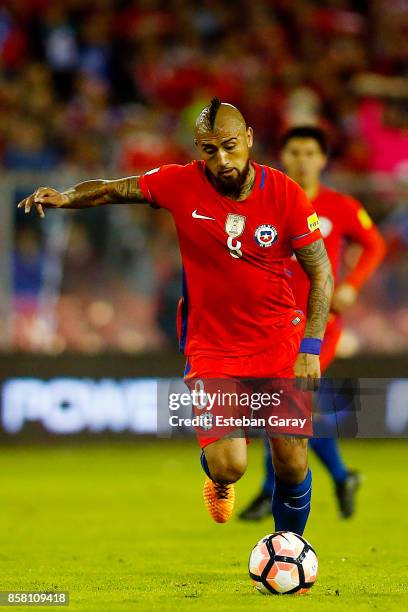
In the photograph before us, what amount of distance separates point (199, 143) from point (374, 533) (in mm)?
3440

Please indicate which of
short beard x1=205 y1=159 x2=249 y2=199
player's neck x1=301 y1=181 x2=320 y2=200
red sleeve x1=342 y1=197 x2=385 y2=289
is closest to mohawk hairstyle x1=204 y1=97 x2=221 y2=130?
short beard x1=205 y1=159 x2=249 y2=199

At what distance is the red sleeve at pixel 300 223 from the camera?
656cm

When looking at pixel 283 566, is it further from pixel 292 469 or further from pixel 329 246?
pixel 329 246

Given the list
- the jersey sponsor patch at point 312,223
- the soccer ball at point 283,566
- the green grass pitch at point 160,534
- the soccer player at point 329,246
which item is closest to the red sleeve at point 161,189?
the jersey sponsor patch at point 312,223

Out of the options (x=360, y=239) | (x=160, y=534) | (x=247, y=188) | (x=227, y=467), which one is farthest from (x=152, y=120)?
(x=227, y=467)

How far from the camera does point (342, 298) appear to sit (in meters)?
9.16

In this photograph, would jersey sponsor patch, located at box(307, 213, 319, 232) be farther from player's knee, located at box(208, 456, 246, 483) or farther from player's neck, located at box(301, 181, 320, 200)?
player's neck, located at box(301, 181, 320, 200)

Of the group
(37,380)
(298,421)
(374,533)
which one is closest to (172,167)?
(298,421)

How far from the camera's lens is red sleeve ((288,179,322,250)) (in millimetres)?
6562

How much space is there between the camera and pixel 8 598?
5.90m

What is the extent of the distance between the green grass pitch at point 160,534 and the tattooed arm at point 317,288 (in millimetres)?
1181

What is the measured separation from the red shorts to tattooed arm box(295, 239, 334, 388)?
277mm

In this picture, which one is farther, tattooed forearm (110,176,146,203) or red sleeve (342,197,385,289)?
red sleeve (342,197,385,289)

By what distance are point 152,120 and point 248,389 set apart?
8.67 m
